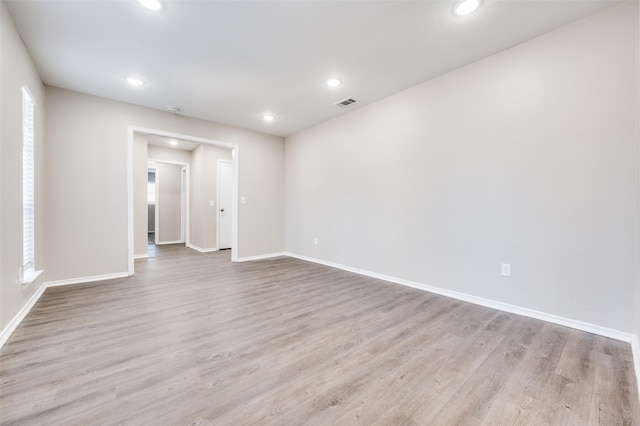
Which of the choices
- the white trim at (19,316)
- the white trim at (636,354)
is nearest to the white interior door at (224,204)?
the white trim at (19,316)

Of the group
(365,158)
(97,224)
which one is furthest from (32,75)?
(365,158)

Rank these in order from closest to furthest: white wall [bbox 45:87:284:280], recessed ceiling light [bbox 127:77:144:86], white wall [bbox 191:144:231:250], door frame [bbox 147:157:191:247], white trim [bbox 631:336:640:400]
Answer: white trim [bbox 631:336:640:400]
recessed ceiling light [bbox 127:77:144:86]
white wall [bbox 45:87:284:280]
white wall [bbox 191:144:231:250]
door frame [bbox 147:157:191:247]

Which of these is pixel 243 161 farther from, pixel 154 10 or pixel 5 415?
pixel 5 415

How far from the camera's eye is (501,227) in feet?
9.00

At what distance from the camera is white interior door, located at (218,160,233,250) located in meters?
6.60

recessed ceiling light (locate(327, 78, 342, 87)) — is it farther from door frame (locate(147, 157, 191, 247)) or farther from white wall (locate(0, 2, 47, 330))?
door frame (locate(147, 157, 191, 247))

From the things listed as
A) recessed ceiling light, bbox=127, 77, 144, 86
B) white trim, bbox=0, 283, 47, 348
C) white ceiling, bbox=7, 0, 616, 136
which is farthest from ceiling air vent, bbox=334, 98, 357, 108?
white trim, bbox=0, 283, 47, 348

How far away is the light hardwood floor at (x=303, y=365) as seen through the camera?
139cm

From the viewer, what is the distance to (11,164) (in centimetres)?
221

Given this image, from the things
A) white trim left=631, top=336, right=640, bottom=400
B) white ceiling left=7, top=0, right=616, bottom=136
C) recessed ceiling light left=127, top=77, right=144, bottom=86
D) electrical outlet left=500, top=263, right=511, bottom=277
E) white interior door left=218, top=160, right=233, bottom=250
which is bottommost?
white trim left=631, top=336, right=640, bottom=400

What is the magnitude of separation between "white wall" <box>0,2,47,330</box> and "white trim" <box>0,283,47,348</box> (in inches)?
1.7

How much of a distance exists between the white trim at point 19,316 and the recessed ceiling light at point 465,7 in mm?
4308

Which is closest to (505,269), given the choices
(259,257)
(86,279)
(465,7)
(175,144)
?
(465,7)

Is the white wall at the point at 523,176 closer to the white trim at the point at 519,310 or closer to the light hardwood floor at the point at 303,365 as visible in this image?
the white trim at the point at 519,310
